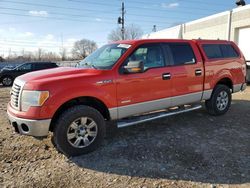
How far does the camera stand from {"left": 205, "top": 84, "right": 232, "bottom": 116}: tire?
21.2ft

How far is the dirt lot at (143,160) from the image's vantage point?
355 cm

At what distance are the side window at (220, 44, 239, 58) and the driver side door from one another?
7.49ft

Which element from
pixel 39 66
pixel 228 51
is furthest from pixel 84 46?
pixel 228 51

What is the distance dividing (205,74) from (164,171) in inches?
121

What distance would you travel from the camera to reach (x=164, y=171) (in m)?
3.79

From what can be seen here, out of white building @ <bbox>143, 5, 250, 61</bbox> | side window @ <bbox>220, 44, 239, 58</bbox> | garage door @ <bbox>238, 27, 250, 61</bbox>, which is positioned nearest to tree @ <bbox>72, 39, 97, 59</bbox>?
white building @ <bbox>143, 5, 250, 61</bbox>

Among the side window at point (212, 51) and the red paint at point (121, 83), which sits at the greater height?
the side window at point (212, 51)

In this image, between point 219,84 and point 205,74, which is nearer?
point 205,74

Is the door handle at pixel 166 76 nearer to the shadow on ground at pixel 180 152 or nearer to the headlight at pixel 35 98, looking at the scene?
the shadow on ground at pixel 180 152

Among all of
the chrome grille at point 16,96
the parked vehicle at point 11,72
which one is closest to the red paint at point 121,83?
the chrome grille at point 16,96

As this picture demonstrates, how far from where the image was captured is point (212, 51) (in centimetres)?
638

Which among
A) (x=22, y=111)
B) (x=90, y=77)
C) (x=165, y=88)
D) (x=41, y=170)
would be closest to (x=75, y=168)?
(x=41, y=170)

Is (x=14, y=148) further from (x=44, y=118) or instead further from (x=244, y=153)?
(x=244, y=153)

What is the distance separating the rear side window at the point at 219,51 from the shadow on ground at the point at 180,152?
1676 mm
